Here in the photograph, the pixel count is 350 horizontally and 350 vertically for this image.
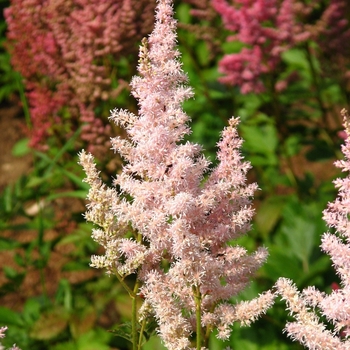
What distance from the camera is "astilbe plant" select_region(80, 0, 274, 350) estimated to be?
1093mm

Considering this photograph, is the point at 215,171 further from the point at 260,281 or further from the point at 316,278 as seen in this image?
the point at 260,281

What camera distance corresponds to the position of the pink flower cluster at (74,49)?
2.11 meters

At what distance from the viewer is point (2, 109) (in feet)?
19.7

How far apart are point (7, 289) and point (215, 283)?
152cm

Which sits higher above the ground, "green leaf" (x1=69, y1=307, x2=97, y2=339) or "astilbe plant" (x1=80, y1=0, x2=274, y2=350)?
"astilbe plant" (x1=80, y1=0, x2=274, y2=350)

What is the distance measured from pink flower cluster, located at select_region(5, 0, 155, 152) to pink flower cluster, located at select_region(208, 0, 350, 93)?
1.18ft

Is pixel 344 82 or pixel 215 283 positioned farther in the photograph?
pixel 344 82

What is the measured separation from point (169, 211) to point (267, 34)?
5.36 ft

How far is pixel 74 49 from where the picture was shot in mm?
2182

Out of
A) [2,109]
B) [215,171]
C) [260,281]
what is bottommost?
[2,109]

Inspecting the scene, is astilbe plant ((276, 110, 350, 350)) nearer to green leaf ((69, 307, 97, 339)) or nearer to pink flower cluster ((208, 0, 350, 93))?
green leaf ((69, 307, 97, 339))

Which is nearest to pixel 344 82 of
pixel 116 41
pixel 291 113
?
pixel 291 113

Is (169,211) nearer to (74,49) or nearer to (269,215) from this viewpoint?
(74,49)

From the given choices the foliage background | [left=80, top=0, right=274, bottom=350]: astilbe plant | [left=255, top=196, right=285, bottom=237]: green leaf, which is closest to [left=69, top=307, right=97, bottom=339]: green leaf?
the foliage background
